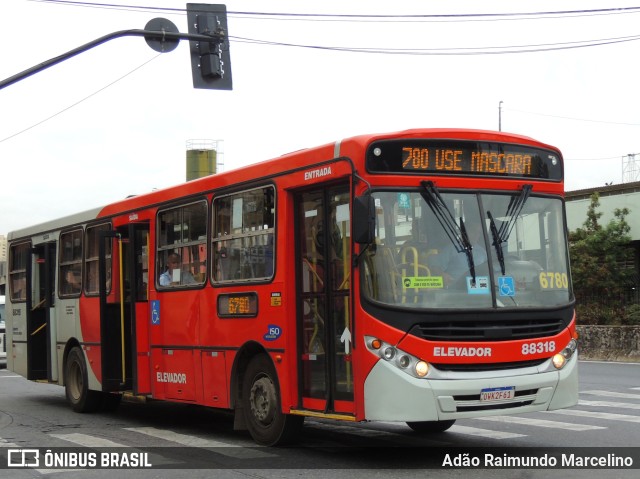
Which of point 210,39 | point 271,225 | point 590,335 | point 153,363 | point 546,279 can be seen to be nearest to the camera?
point 546,279

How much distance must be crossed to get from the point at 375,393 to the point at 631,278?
2374 centimetres

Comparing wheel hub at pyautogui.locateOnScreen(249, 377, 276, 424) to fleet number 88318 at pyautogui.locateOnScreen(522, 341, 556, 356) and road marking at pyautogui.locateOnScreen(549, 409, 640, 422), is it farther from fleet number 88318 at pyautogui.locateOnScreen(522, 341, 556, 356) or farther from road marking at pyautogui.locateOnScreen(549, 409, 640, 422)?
road marking at pyautogui.locateOnScreen(549, 409, 640, 422)

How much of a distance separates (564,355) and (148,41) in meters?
8.63

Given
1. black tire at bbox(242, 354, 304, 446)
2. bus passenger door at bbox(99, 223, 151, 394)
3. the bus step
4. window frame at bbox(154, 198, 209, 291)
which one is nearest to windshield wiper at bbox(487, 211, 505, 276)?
the bus step

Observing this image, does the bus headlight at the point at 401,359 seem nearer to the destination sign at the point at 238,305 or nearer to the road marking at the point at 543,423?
the destination sign at the point at 238,305

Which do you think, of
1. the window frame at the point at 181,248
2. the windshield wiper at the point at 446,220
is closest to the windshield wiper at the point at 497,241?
the windshield wiper at the point at 446,220

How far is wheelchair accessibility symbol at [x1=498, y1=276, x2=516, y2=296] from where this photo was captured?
952 cm

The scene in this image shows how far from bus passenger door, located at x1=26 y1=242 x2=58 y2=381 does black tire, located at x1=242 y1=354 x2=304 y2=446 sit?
681 centimetres

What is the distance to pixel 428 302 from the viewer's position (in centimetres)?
923

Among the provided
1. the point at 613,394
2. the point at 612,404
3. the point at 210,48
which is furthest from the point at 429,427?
the point at 210,48

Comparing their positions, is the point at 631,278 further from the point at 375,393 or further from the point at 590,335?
the point at 375,393

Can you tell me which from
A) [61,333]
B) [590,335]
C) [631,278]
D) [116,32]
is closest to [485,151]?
[116,32]

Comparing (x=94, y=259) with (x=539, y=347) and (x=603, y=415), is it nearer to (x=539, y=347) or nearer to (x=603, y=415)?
(x=603, y=415)

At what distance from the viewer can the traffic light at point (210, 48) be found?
14.8m
